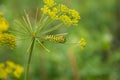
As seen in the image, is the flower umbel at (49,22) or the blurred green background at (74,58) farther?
the blurred green background at (74,58)

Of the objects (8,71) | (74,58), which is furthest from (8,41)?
(74,58)

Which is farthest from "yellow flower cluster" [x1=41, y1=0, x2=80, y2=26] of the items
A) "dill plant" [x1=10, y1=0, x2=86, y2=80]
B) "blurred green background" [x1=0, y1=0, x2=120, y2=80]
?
"blurred green background" [x1=0, y1=0, x2=120, y2=80]

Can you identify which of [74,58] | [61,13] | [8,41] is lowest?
[74,58]

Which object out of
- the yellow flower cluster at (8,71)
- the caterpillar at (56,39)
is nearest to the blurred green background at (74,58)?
the yellow flower cluster at (8,71)

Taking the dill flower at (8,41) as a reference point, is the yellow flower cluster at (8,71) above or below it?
below

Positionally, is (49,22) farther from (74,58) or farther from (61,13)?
(74,58)

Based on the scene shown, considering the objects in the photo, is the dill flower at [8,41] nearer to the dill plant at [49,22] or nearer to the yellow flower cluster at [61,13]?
the dill plant at [49,22]

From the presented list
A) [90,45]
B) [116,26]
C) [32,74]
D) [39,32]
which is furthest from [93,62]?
[39,32]

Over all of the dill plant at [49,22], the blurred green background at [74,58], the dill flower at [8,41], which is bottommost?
the blurred green background at [74,58]

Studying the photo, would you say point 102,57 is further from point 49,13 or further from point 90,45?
point 49,13

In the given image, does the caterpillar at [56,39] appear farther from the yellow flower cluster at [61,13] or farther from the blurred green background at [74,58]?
the blurred green background at [74,58]
